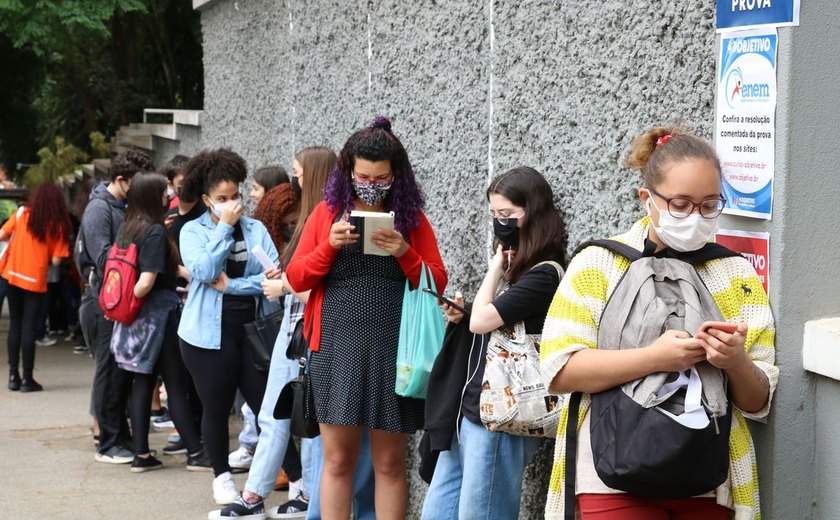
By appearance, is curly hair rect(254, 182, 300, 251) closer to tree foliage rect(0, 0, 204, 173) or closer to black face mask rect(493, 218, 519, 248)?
black face mask rect(493, 218, 519, 248)

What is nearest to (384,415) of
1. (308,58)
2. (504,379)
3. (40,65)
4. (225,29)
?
(504,379)

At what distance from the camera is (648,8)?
3.78m

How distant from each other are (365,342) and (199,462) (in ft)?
9.76

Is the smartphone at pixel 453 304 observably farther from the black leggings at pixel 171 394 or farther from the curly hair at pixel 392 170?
the black leggings at pixel 171 394

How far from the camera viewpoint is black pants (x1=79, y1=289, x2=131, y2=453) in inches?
298

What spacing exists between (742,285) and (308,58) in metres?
5.45

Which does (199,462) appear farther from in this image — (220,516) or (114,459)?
(220,516)

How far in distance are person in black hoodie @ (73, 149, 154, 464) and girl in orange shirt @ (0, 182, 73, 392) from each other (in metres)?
2.14

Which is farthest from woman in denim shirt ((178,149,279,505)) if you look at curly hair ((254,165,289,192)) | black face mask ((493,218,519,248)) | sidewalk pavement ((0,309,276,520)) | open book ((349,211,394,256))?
black face mask ((493,218,519,248))

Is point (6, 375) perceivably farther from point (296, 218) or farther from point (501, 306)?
point (501, 306)

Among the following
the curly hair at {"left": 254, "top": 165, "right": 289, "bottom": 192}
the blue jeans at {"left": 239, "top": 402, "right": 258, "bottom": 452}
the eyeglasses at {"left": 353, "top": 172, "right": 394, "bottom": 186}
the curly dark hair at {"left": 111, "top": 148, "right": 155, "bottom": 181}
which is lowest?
the blue jeans at {"left": 239, "top": 402, "right": 258, "bottom": 452}

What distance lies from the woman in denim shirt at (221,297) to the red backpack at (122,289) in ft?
2.93

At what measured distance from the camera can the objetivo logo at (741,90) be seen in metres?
3.18

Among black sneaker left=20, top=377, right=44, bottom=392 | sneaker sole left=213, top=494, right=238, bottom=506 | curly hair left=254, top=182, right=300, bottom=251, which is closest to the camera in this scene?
sneaker sole left=213, top=494, right=238, bottom=506
